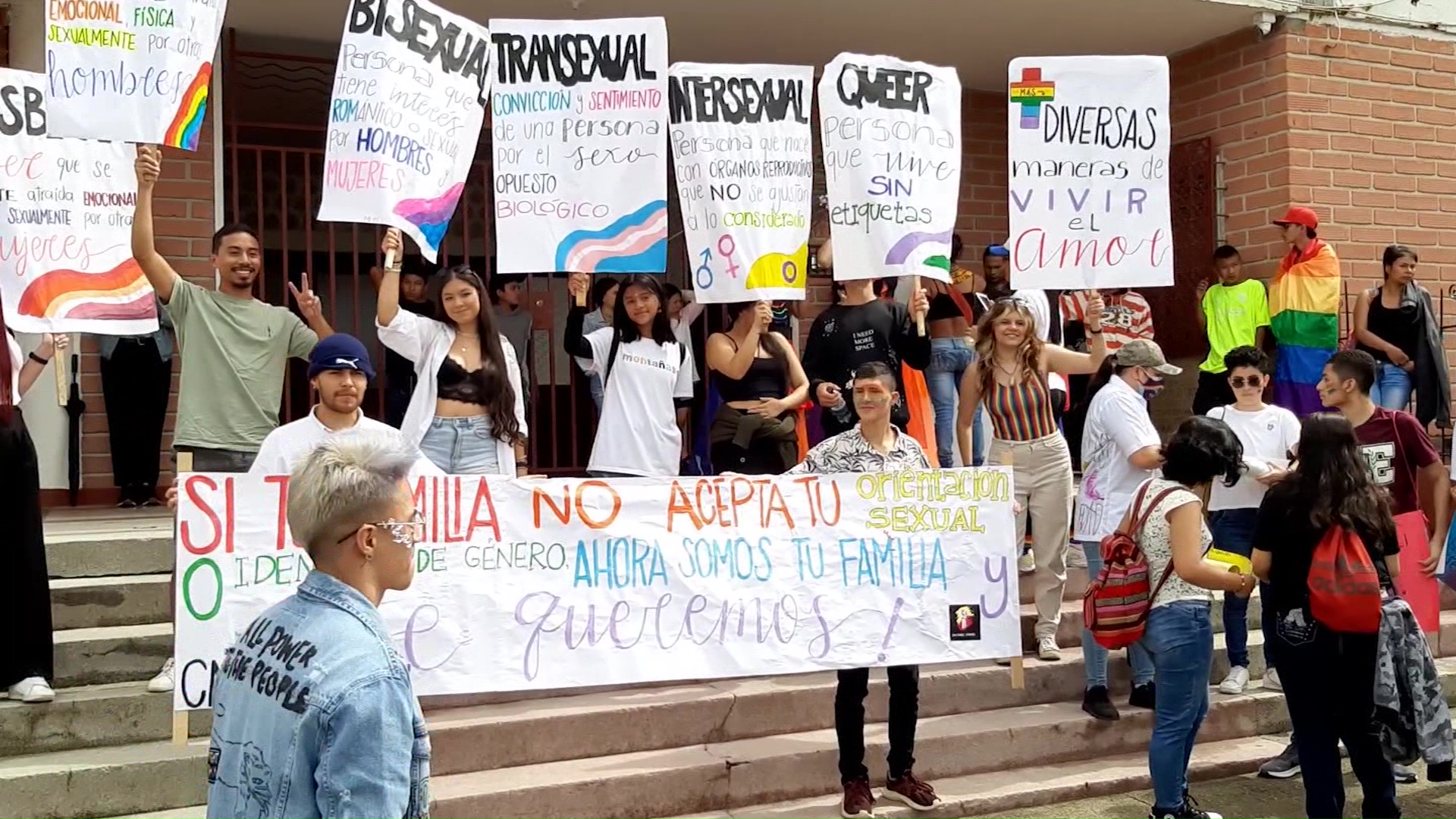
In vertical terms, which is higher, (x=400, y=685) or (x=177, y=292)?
(x=177, y=292)

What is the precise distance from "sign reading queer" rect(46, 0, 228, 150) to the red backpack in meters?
4.06

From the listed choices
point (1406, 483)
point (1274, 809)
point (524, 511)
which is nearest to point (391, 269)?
point (524, 511)

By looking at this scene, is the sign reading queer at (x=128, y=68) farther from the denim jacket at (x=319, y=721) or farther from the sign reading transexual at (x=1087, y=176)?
the sign reading transexual at (x=1087, y=176)

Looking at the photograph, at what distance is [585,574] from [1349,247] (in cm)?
647

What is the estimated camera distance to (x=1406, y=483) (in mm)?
6145

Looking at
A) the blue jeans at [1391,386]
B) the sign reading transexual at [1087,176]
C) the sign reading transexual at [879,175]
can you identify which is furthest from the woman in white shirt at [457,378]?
the blue jeans at [1391,386]

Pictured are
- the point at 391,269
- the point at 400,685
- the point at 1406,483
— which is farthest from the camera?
the point at 1406,483

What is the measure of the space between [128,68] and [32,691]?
2477mm

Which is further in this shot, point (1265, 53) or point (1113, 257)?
point (1265, 53)

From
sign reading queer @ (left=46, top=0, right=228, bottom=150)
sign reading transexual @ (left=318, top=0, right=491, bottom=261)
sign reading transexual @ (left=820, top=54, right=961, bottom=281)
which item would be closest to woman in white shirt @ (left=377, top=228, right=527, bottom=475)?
sign reading transexual @ (left=318, top=0, right=491, bottom=261)

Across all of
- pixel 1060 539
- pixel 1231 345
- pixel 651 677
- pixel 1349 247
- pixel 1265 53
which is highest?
pixel 1265 53

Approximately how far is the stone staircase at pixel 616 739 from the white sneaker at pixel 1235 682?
0.05 metres

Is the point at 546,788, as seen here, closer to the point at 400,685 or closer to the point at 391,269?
the point at 391,269

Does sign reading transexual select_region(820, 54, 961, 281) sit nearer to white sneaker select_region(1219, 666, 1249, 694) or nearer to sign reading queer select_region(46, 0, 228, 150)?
white sneaker select_region(1219, 666, 1249, 694)
